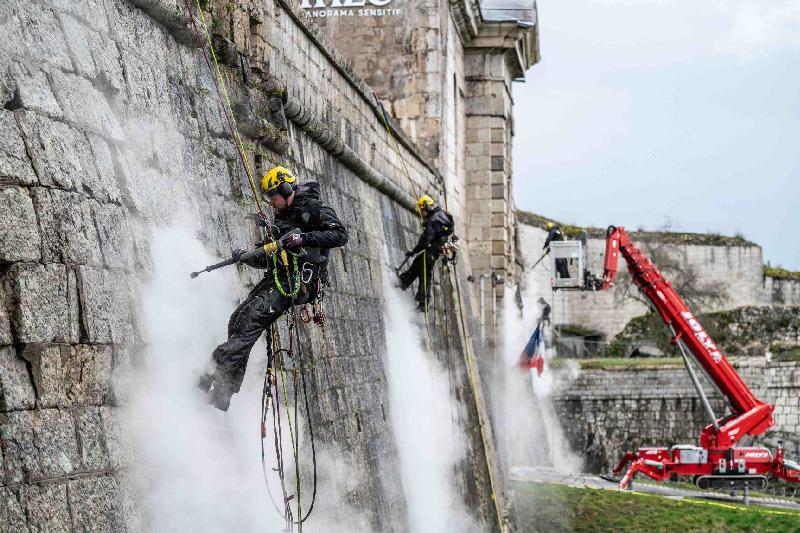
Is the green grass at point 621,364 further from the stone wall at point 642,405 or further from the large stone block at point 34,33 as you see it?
the large stone block at point 34,33

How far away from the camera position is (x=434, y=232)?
635 inches

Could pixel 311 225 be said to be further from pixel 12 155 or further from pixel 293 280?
pixel 12 155

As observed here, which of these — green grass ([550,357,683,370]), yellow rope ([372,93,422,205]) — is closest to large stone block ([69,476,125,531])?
yellow rope ([372,93,422,205])

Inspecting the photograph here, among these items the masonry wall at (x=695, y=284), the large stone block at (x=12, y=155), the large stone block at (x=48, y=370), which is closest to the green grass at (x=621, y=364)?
the masonry wall at (x=695, y=284)

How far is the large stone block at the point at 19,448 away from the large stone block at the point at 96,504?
0.29 meters

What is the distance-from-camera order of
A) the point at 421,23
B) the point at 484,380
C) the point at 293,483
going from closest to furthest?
1. the point at 293,483
2. the point at 421,23
3. the point at 484,380

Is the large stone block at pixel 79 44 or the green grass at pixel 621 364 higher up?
the large stone block at pixel 79 44

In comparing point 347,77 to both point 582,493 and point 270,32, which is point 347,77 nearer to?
point 270,32

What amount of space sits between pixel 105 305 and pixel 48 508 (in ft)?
4.04

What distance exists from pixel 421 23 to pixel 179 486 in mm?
15072

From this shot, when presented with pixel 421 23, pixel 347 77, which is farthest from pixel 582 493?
pixel 347 77

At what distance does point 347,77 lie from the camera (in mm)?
13688

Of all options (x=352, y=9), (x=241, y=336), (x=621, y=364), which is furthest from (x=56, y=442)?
(x=621, y=364)

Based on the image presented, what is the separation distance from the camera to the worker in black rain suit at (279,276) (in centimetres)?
771
